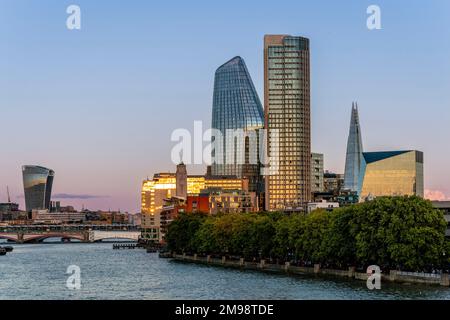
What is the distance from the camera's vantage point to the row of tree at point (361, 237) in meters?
72.6

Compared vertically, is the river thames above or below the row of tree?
below

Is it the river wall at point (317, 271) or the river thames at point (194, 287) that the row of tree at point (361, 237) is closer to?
the river wall at point (317, 271)

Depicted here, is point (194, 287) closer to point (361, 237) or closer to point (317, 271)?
point (361, 237)

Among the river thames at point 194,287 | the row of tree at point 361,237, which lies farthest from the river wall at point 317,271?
the river thames at point 194,287

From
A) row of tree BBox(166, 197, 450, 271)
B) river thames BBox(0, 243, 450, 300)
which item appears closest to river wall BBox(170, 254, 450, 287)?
row of tree BBox(166, 197, 450, 271)

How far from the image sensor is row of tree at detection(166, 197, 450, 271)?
72625 millimetres

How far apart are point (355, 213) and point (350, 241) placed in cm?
278

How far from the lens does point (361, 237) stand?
7794 centimetres

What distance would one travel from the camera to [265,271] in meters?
97.4

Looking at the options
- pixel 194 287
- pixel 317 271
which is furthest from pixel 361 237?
pixel 194 287

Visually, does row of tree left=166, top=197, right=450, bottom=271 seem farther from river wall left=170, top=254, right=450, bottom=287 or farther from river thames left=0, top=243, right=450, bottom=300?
river thames left=0, top=243, right=450, bottom=300

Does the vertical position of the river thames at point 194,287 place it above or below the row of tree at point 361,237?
below
